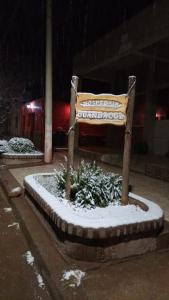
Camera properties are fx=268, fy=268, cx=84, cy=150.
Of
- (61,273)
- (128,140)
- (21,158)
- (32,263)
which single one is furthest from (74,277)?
(21,158)

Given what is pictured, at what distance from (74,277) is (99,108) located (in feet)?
7.40

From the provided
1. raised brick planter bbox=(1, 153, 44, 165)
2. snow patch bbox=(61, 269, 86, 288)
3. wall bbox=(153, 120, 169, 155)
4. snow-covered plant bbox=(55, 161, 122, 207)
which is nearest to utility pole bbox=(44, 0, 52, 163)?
raised brick planter bbox=(1, 153, 44, 165)

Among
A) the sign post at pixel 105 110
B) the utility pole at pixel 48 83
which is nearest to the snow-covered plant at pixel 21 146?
the utility pole at pixel 48 83

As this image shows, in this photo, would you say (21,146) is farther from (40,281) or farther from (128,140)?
(40,281)

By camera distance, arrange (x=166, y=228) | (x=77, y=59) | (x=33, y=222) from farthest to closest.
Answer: (x=77, y=59), (x=33, y=222), (x=166, y=228)

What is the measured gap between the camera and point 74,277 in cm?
275

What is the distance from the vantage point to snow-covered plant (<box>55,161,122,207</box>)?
3.91 m

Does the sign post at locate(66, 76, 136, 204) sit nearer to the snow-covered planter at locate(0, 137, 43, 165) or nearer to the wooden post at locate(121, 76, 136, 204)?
the wooden post at locate(121, 76, 136, 204)

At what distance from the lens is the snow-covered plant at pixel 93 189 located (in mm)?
3908

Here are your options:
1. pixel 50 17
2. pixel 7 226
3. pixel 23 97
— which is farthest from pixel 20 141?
pixel 23 97

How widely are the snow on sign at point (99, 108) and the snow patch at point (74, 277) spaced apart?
2010mm

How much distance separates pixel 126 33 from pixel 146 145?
457cm

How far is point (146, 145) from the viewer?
37.8ft

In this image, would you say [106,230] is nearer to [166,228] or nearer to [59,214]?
[59,214]
